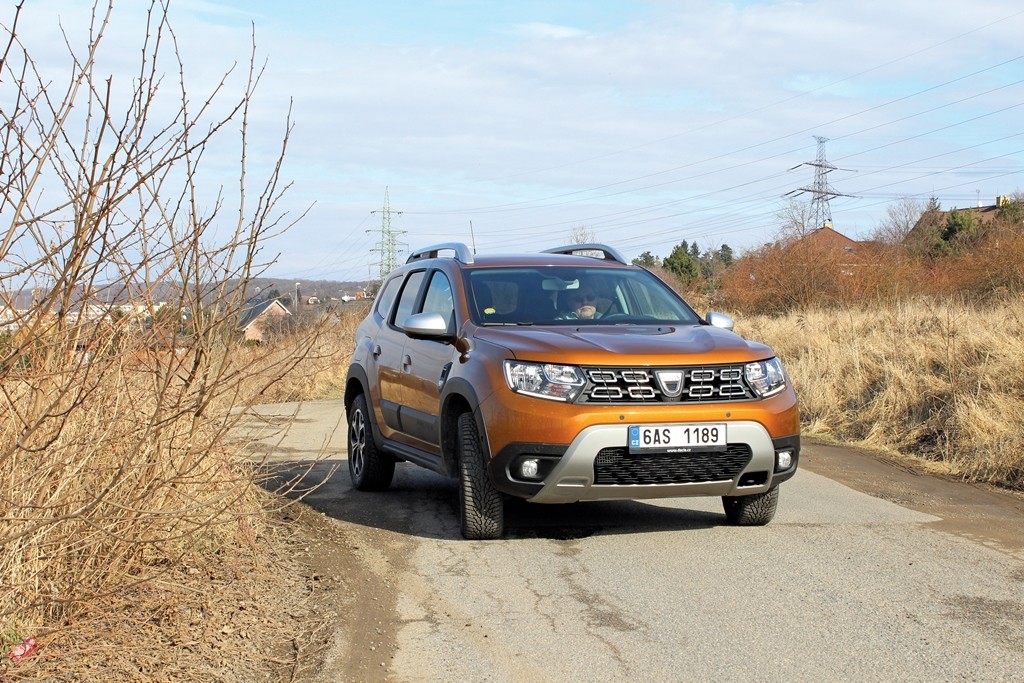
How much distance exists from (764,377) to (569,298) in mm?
1567

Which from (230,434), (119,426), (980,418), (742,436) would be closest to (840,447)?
(980,418)

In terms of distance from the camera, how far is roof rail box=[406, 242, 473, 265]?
8.24 m

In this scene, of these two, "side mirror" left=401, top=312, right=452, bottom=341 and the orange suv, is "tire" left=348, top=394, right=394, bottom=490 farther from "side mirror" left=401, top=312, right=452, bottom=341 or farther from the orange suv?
"side mirror" left=401, top=312, right=452, bottom=341

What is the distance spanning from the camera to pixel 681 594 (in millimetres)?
5758

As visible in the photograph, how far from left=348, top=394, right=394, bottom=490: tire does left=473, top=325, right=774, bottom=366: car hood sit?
79.3 inches

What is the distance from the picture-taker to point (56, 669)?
4.33 metres

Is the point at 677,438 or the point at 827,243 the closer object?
the point at 677,438

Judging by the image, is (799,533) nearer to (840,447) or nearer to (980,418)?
(980,418)

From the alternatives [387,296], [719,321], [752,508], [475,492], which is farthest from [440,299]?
[752,508]

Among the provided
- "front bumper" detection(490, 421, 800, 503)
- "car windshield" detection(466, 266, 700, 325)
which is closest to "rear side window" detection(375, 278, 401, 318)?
"car windshield" detection(466, 266, 700, 325)

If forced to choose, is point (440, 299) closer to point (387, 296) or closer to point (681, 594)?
point (387, 296)

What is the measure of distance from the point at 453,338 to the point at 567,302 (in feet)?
2.92

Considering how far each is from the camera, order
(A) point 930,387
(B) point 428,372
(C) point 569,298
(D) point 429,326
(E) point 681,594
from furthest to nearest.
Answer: (A) point 930,387, (C) point 569,298, (B) point 428,372, (D) point 429,326, (E) point 681,594

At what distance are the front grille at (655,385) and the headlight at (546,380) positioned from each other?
68 millimetres
